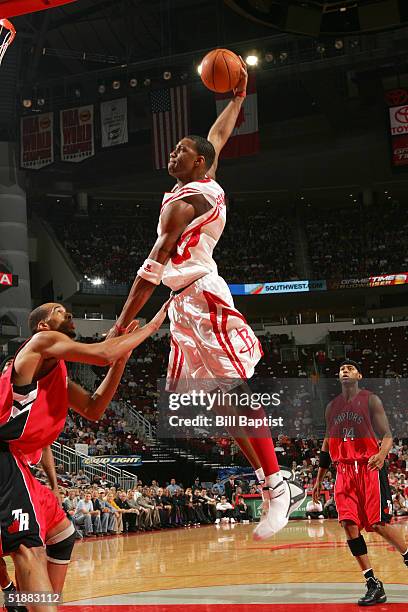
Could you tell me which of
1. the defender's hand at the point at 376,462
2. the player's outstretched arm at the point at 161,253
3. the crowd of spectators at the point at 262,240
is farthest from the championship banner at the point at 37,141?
the player's outstretched arm at the point at 161,253

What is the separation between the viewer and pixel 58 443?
18766mm

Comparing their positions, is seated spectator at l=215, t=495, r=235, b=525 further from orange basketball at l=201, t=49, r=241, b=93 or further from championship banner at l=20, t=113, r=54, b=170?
orange basketball at l=201, t=49, r=241, b=93

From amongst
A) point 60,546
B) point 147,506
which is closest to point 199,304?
point 60,546

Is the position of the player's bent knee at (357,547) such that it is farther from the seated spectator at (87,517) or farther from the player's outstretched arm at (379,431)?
the seated spectator at (87,517)

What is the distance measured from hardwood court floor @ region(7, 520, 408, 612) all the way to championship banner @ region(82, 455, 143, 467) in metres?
4.24

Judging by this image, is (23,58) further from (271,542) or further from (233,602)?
(233,602)

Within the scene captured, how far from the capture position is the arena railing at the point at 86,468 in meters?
18.4

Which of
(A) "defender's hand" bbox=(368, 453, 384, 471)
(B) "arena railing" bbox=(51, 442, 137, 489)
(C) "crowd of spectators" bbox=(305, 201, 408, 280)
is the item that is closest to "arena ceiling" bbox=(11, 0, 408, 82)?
(C) "crowd of spectators" bbox=(305, 201, 408, 280)

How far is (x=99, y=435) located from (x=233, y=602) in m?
14.9

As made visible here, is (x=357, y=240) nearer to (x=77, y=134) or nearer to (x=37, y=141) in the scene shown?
(x=77, y=134)

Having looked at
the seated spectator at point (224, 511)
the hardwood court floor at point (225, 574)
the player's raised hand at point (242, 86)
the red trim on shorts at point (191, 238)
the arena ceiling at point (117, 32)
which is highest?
the arena ceiling at point (117, 32)

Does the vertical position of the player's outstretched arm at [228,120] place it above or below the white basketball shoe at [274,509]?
above

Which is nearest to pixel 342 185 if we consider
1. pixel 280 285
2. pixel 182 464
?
pixel 280 285

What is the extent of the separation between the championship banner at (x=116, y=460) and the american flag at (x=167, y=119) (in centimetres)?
859
